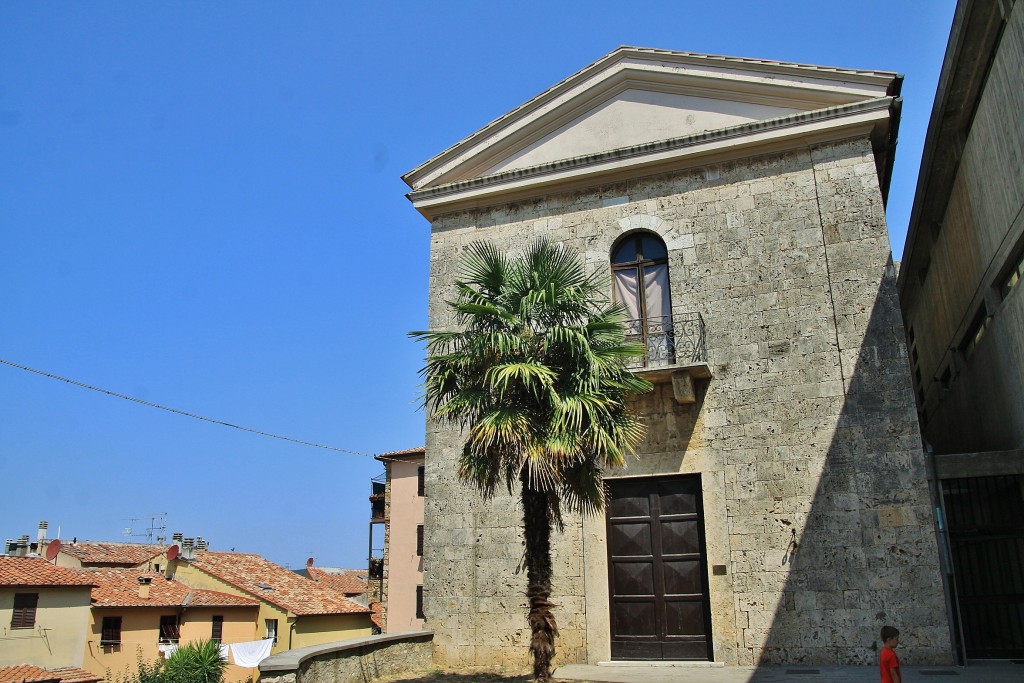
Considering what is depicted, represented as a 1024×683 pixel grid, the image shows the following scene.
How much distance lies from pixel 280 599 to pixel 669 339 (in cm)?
3574

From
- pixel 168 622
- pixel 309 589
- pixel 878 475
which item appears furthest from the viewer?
pixel 309 589

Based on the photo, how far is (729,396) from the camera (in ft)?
41.8

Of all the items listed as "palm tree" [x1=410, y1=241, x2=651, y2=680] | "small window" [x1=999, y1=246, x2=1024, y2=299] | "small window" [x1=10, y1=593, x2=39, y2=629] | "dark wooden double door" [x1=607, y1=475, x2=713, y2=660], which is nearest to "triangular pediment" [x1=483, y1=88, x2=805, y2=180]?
"small window" [x1=999, y1=246, x2=1024, y2=299]

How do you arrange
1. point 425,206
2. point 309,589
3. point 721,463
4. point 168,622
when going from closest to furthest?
point 721,463 < point 425,206 < point 168,622 < point 309,589

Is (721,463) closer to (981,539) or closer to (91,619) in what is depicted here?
(981,539)

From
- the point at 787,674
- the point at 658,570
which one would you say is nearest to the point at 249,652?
the point at 658,570

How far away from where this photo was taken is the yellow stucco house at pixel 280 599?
136 ft

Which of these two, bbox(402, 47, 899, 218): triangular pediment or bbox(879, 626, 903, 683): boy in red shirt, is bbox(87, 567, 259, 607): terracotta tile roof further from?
bbox(879, 626, 903, 683): boy in red shirt

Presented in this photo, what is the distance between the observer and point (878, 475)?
11.6m

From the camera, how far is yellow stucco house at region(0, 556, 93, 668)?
3269 cm

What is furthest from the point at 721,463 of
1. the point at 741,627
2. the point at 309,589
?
the point at 309,589

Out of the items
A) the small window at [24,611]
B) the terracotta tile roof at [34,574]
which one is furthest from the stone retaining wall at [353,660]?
the small window at [24,611]

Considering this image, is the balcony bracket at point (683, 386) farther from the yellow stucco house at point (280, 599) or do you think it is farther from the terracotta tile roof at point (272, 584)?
the terracotta tile roof at point (272, 584)

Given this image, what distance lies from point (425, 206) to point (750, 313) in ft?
→ 21.4
